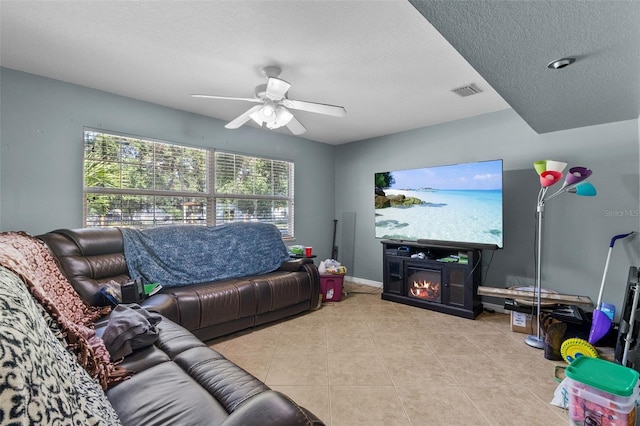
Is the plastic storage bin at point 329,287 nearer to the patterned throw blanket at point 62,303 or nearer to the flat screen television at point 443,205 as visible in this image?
the flat screen television at point 443,205

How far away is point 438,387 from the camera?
2.00 m

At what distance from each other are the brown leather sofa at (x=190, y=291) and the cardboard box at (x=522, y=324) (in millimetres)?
2253

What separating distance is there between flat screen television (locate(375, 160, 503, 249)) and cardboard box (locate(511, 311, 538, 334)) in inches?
28.5

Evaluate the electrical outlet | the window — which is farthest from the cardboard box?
the window

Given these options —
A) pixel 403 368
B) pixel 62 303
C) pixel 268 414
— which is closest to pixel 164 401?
pixel 268 414

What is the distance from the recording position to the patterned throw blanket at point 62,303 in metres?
1.09

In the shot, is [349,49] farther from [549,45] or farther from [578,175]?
[578,175]

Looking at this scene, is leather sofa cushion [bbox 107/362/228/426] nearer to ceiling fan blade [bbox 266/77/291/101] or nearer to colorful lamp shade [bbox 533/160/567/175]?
ceiling fan blade [bbox 266/77/291/101]

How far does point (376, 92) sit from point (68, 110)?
3.03m

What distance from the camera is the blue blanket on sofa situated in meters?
2.76

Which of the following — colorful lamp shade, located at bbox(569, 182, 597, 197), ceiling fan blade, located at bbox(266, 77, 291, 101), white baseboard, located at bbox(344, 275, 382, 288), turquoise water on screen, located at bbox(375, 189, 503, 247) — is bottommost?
white baseboard, located at bbox(344, 275, 382, 288)

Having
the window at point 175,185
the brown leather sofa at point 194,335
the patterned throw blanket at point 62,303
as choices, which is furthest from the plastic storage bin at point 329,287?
the patterned throw blanket at point 62,303

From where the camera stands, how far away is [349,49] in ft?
7.13

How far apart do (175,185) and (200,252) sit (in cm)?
97
